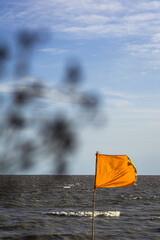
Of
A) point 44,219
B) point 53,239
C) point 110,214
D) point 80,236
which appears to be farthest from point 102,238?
point 110,214

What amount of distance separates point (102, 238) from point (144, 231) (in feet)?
14.2

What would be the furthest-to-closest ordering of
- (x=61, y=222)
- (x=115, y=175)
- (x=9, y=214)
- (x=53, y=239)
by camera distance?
1. (x=9, y=214)
2. (x=61, y=222)
3. (x=53, y=239)
4. (x=115, y=175)

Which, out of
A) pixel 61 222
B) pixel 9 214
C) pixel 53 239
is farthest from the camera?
pixel 9 214

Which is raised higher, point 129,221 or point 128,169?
point 128,169

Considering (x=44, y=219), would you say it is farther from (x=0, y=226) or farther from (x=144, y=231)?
(x=144, y=231)

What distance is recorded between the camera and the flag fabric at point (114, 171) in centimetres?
1017

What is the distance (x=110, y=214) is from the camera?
32906mm

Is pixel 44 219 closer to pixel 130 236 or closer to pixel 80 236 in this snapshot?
pixel 80 236

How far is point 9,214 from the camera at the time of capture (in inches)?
1237

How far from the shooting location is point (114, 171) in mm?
10328

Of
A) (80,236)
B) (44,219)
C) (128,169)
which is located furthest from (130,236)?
(128,169)

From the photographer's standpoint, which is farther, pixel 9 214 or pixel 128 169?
pixel 9 214

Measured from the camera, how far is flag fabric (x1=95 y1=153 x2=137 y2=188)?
1017 cm

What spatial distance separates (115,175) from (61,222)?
1900cm
